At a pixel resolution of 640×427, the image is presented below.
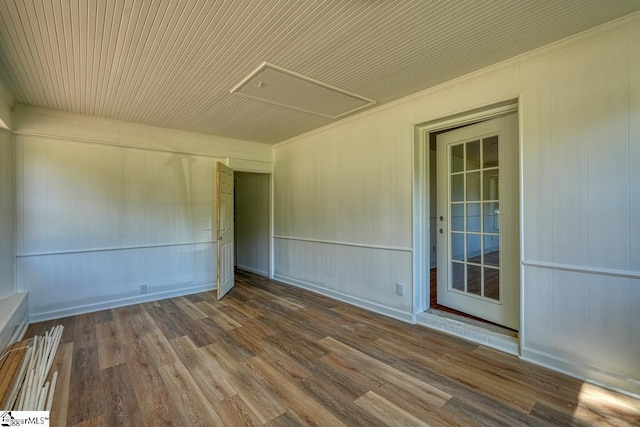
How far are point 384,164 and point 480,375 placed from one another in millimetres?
2314

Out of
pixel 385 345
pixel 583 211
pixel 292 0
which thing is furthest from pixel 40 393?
pixel 583 211

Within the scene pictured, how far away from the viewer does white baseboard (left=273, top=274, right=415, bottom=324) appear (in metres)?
3.37

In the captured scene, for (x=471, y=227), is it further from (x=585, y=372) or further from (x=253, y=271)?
(x=253, y=271)

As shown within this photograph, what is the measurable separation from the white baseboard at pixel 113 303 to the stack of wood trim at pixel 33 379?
71 cm

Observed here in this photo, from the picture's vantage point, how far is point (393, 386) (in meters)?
2.14

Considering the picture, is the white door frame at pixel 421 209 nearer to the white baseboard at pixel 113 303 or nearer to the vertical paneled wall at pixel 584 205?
the vertical paneled wall at pixel 584 205

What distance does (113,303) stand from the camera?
12.8 feet

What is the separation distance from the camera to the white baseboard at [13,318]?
2.56 m

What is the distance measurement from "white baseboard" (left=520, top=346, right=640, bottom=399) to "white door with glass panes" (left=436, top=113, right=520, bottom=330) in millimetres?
393

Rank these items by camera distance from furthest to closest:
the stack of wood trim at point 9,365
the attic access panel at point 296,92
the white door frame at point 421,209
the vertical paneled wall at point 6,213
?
the white door frame at point 421,209, the vertical paneled wall at point 6,213, the attic access panel at point 296,92, the stack of wood trim at point 9,365

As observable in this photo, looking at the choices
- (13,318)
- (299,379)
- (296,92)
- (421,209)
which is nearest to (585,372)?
(421,209)

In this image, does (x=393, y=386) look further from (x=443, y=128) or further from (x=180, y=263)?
(x=180, y=263)

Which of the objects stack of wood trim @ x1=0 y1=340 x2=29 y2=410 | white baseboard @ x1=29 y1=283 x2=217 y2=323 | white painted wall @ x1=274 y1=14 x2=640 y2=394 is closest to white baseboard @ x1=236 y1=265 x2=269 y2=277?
white baseboard @ x1=29 y1=283 x2=217 y2=323

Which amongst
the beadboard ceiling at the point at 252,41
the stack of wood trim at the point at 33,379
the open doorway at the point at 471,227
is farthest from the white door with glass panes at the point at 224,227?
the open doorway at the point at 471,227
